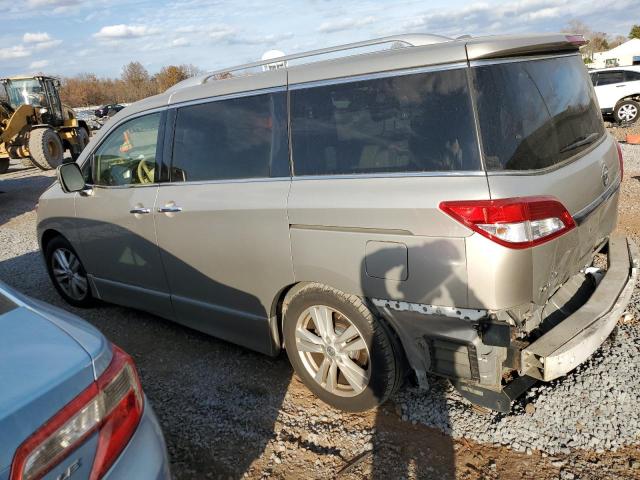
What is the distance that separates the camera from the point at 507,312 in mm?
2330

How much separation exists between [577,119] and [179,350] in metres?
3.21

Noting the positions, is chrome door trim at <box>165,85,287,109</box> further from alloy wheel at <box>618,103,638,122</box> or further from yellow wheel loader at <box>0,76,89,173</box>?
alloy wheel at <box>618,103,638,122</box>

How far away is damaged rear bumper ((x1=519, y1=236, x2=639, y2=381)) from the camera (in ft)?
7.85

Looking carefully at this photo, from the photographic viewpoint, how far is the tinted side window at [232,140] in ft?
9.99

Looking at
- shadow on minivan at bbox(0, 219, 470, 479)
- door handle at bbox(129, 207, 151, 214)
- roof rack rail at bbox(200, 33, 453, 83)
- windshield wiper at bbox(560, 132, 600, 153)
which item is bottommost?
shadow on minivan at bbox(0, 219, 470, 479)

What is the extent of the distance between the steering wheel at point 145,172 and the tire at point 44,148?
12.9 meters

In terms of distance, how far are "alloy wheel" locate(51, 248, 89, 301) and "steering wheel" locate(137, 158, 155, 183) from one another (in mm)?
1366

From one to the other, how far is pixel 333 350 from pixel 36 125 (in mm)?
16798

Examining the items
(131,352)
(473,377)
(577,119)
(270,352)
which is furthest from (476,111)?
(131,352)

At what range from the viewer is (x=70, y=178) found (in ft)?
13.5

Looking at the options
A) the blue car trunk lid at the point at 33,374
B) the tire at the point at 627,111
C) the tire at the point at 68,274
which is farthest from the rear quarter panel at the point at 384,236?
the tire at the point at 627,111

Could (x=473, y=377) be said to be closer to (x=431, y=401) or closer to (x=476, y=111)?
(x=431, y=401)

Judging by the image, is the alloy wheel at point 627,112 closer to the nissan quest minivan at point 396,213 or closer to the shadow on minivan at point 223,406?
the nissan quest minivan at point 396,213

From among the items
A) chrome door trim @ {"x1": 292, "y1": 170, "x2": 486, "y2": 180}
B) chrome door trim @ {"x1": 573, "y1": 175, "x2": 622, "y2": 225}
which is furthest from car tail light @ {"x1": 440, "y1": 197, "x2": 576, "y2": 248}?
chrome door trim @ {"x1": 573, "y1": 175, "x2": 622, "y2": 225}
